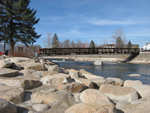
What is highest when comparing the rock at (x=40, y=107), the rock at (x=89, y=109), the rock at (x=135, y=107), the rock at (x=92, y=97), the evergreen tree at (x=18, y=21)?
the evergreen tree at (x=18, y=21)

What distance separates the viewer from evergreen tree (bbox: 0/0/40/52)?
19266 millimetres

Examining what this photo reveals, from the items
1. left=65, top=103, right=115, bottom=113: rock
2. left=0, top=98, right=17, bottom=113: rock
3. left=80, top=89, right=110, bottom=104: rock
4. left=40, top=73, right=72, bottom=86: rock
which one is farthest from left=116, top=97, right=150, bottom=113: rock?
left=0, top=98, right=17, bottom=113: rock

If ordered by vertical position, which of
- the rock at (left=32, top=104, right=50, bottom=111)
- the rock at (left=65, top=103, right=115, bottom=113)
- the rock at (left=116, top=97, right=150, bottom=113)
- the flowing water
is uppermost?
the rock at (left=65, top=103, right=115, bottom=113)

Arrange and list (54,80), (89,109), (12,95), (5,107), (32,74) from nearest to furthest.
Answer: (5,107), (89,109), (12,95), (54,80), (32,74)

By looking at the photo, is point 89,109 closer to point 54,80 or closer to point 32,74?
point 54,80

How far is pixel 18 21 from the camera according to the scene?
20.2 m

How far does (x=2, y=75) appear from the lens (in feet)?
15.8

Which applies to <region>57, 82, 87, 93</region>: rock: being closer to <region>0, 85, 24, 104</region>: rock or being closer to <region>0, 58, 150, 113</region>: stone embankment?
<region>0, 58, 150, 113</region>: stone embankment

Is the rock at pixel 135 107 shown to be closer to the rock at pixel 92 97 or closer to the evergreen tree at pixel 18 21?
the rock at pixel 92 97

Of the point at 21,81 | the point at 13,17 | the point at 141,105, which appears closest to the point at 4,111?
the point at 21,81

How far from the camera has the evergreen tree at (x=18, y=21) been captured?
19266mm

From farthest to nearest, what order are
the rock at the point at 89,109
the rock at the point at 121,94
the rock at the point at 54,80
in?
the rock at the point at 54,80 → the rock at the point at 121,94 → the rock at the point at 89,109

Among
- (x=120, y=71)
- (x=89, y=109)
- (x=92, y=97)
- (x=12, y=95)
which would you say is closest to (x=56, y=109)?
(x=89, y=109)

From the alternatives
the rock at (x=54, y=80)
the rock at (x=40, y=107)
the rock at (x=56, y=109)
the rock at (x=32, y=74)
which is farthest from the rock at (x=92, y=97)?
the rock at (x=32, y=74)
